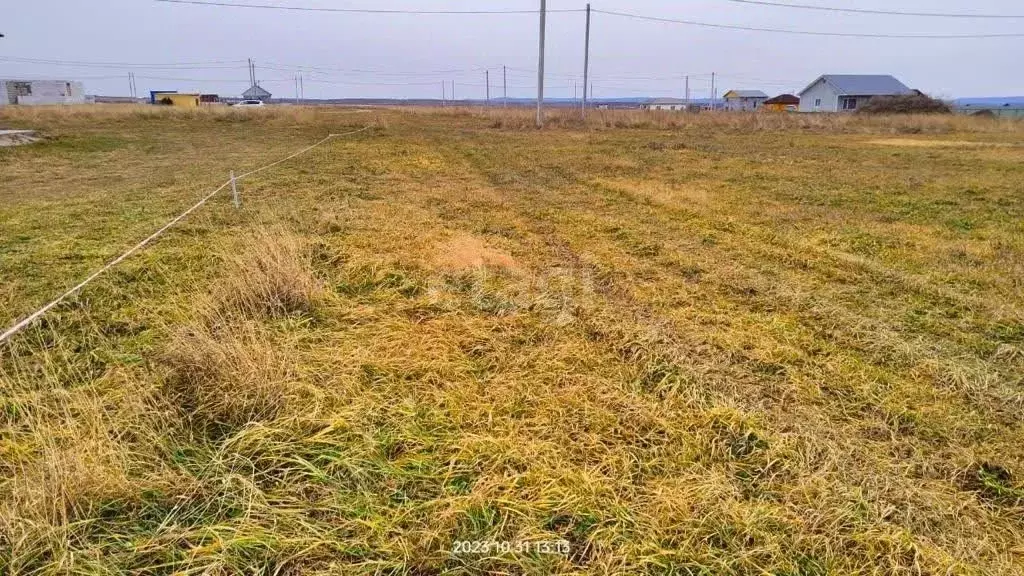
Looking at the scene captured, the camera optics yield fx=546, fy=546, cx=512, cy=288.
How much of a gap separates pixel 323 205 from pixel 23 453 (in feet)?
18.5

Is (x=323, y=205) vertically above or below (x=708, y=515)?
above

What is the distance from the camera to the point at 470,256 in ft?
17.3

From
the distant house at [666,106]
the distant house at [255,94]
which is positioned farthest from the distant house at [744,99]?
the distant house at [255,94]

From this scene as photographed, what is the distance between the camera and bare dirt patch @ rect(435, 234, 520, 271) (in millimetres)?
4961

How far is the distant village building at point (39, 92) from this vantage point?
45197 mm

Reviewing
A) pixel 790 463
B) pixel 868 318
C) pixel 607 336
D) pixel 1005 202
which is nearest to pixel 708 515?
pixel 790 463

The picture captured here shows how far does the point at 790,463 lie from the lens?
2.25 m

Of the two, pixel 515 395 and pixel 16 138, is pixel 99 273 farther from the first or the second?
pixel 16 138

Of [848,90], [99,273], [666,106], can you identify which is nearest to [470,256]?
[99,273]

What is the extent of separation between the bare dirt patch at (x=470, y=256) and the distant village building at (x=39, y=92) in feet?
187

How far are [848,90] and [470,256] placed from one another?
54.2m

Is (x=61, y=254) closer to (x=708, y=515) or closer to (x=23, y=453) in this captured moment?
(x=23, y=453)

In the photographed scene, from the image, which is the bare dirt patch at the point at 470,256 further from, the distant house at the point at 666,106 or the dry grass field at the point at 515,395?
the distant house at the point at 666,106

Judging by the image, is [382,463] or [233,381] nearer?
[382,463]
